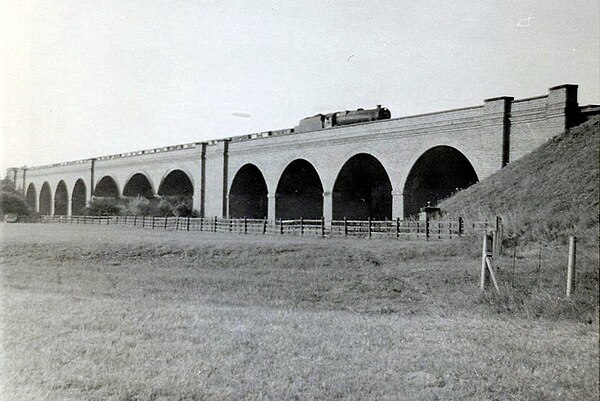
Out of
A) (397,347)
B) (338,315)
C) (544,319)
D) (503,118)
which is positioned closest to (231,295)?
(338,315)

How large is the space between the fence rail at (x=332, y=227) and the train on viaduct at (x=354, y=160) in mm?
3189

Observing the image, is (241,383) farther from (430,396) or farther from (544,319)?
(544,319)

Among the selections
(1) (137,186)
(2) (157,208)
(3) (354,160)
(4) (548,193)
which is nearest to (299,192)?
(3) (354,160)

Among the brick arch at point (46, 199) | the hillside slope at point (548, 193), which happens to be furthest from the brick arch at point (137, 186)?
the hillside slope at point (548, 193)

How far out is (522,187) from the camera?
17.5 metres

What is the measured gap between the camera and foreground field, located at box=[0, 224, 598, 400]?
5.41m

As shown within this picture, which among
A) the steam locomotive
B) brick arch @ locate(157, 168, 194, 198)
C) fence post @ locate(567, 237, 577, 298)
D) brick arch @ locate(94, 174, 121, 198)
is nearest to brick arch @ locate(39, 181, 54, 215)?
brick arch @ locate(94, 174, 121, 198)

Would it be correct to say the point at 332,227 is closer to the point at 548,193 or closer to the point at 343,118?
the point at 548,193

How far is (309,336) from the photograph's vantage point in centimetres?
707

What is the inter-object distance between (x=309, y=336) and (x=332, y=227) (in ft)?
49.2

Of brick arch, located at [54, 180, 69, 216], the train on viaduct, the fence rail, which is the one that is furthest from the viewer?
brick arch, located at [54, 180, 69, 216]

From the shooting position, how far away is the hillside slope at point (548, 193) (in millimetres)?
9973

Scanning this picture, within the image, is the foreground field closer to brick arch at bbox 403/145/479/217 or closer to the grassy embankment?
the grassy embankment

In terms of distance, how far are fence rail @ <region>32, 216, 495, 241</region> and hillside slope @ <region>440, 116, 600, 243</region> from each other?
1.00 meters
